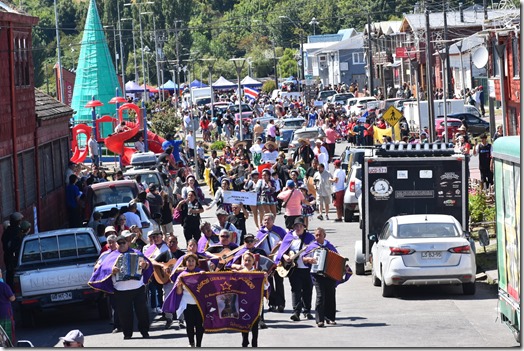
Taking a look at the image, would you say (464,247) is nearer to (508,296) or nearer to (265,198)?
(508,296)

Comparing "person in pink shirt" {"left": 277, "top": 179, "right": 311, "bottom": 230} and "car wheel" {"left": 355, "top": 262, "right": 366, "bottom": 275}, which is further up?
"person in pink shirt" {"left": 277, "top": 179, "right": 311, "bottom": 230}

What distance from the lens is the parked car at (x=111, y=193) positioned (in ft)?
92.5

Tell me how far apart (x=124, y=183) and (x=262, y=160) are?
10.8m

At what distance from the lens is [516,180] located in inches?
560

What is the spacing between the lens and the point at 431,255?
19.9 metres

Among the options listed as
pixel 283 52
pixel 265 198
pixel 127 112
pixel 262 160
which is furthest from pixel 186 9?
pixel 265 198

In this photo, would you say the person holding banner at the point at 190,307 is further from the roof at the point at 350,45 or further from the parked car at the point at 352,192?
the roof at the point at 350,45

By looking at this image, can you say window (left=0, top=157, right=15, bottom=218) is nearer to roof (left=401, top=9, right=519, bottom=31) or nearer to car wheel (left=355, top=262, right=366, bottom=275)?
car wheel (left=355, top=262, right=366, bottom=275)

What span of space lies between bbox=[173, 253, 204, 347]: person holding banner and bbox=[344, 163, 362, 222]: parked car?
1552cm

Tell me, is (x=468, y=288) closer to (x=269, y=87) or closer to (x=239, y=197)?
(x=239, y=197)

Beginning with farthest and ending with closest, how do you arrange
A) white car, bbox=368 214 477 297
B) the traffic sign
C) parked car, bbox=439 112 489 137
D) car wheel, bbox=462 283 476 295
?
parked car, bbox=439 112 489 137
the traffic sign
car wheel, bbox=462 283 476 295
white car, bbox=368 214 477 297

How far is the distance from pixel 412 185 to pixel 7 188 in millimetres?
8727

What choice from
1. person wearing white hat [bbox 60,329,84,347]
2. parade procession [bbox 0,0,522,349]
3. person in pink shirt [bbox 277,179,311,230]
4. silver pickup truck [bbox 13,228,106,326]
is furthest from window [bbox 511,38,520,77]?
person wearing white hat [bbox 60,329,84,347]

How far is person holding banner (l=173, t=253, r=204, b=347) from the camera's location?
15.8 metres
